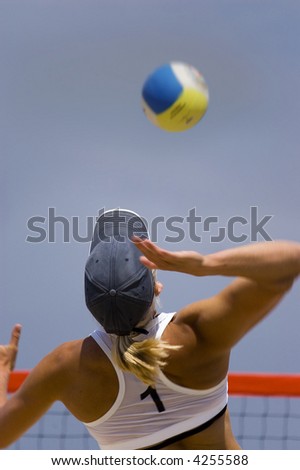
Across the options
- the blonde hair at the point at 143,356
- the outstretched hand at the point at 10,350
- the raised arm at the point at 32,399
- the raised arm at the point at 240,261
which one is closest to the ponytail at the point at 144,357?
the blonde hair at the point at 143,356

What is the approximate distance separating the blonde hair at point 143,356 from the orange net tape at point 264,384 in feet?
8.01

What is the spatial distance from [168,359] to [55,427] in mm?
2811

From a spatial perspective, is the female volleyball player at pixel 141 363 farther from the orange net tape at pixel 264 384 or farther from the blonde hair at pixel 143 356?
the orange net tape at pixel 264 384

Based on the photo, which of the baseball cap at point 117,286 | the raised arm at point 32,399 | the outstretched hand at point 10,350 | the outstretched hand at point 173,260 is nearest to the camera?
the outstretched hand at point 173,260

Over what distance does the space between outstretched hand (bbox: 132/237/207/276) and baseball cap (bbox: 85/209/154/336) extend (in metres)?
0.37

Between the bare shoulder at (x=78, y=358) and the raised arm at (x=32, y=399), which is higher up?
the bare shoulder at (x=78, y=358)

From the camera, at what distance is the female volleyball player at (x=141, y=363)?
2922 millimetres

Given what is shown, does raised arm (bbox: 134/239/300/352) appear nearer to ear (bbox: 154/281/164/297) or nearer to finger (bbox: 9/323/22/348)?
ear (bbox: 154/281/164/297)

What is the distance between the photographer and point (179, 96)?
3.94m

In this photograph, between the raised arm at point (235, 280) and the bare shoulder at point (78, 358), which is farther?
the bare shoulder at point (78, 358)

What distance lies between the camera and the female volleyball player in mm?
2922
